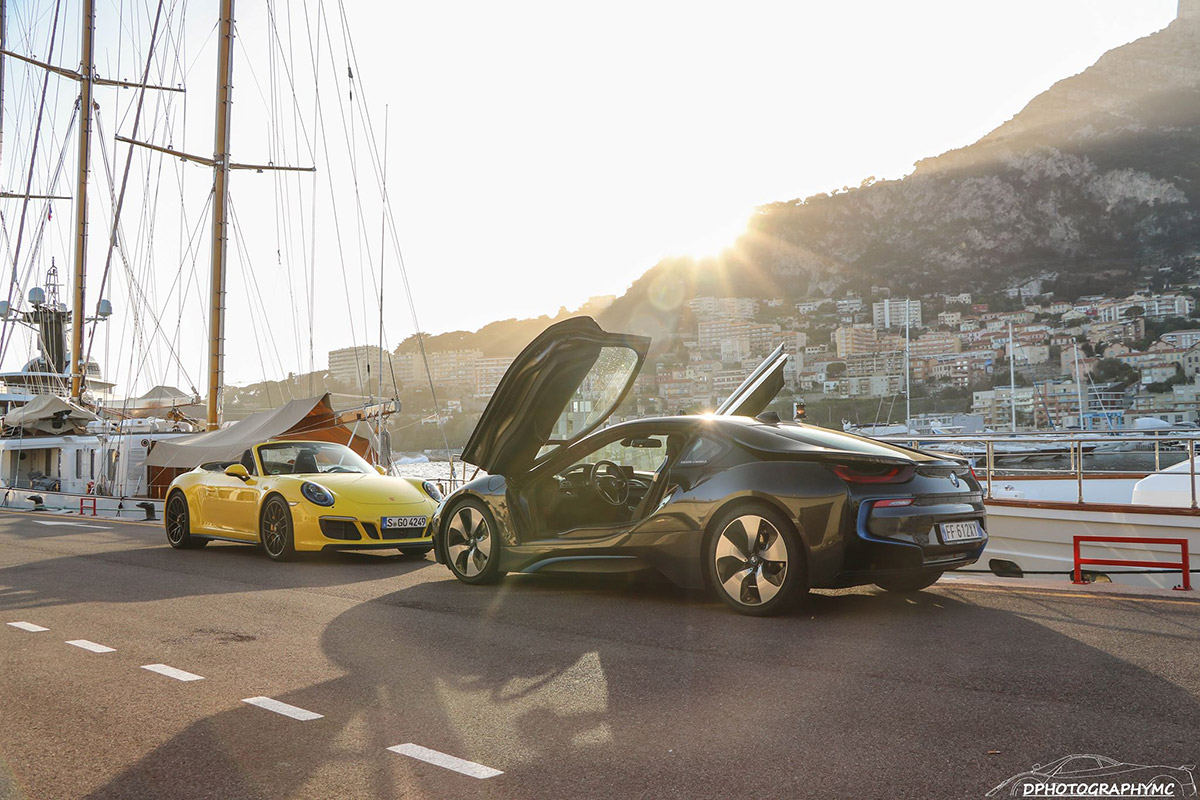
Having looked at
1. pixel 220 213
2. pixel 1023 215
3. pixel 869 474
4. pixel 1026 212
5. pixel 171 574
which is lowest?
pixel 171 574

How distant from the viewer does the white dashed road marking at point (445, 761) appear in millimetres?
3201

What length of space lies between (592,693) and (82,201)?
32604 millimetres

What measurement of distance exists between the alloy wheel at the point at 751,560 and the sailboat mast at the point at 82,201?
2973 cm

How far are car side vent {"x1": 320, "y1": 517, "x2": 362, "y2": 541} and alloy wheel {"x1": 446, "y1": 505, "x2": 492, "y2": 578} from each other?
240 centimetres

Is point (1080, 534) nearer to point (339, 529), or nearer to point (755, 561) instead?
point (755, 561)

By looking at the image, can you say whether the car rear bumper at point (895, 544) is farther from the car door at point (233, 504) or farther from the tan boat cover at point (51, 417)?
the tan boat cover at point (51, 417)

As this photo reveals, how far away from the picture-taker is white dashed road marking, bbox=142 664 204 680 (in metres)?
4.82

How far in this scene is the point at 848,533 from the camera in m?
5.62

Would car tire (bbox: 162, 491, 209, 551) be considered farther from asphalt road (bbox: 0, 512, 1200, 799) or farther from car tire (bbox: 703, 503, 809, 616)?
car tire (bbox: 703, 503, 809, 616)

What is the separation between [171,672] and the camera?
495 centimetres

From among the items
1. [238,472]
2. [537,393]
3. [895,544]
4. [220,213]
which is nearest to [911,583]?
[895,544]

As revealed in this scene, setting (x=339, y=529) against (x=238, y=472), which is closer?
(x=339, y=529)

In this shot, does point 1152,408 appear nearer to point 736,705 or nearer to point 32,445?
point 32,445

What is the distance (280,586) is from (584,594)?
9.48 ft
